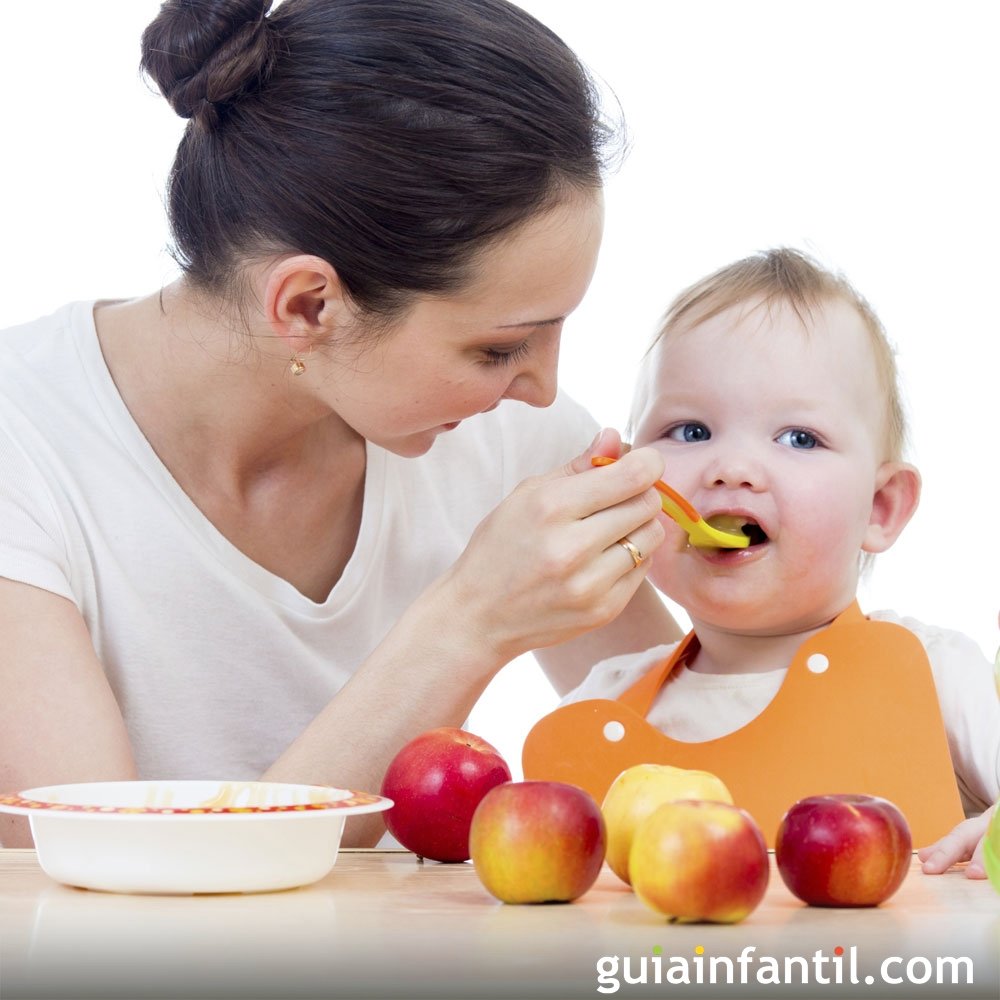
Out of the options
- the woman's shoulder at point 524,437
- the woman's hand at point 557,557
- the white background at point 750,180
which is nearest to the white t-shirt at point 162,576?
the woman's shoulder at point 524,437

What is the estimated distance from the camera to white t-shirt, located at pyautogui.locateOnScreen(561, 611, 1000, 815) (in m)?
1.34

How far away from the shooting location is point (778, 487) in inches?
55.2

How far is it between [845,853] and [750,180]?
2.10m

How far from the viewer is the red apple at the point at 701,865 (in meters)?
0.74

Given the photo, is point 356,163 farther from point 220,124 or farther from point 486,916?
point 486,916

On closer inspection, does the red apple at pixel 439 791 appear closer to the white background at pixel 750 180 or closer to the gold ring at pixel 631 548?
the gold ring at pixel 631 548

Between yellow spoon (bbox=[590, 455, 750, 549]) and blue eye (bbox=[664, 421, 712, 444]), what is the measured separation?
0.11m

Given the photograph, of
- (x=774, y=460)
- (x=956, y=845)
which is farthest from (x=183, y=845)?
(x=774, y=460)

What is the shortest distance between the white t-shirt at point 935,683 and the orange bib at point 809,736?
0.03 m

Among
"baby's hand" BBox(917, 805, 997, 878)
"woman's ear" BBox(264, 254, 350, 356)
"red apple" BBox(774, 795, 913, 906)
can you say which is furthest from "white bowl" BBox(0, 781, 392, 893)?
"woman's ear" BBox(264, 254, 350, 356)

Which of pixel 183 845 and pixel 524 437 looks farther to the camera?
pixel 524 437

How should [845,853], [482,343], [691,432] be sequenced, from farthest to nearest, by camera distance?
[691,432] < [482,343] < [845,853]

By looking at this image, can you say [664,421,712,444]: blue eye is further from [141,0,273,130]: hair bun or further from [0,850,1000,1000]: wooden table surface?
[0,850,1000,1000]: wooden table surface

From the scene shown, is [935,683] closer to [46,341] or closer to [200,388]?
[200,388]
